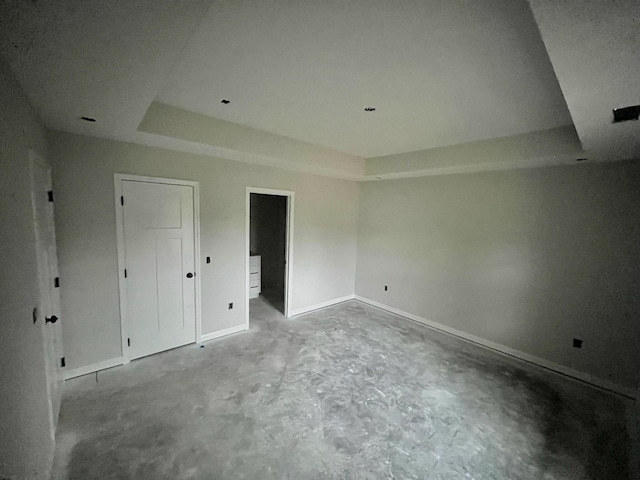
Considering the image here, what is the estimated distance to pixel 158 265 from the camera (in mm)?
3191

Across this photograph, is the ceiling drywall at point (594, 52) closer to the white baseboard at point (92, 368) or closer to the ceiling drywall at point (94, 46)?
the ceiling drywall at point (94, 46)

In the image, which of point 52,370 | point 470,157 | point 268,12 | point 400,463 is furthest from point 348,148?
point 52,370

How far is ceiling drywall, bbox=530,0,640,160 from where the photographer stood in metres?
0.86

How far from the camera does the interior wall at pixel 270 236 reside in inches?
246

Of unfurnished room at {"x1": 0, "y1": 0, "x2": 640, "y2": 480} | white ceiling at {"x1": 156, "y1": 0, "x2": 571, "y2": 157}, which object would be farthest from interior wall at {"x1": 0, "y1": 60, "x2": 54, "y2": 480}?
white ceiling at {"x1": 156, "y1": 0, "x2": 571, "y2": 157}

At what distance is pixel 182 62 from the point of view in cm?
177

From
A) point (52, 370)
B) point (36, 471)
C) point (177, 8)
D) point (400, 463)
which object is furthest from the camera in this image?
point (52, 370)

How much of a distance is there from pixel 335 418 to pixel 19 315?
2.22m

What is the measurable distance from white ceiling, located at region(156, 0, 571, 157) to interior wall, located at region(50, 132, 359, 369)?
0.90 meters

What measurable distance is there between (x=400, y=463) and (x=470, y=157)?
10.6 ft

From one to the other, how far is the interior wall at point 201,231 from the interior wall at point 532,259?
4.03ft

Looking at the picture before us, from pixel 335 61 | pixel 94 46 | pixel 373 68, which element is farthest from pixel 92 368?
pixel 373 68

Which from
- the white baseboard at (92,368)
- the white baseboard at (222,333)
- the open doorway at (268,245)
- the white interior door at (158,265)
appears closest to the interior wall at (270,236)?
the open doorway at (268,245)

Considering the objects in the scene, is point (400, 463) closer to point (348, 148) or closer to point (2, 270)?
point (2, 270)
